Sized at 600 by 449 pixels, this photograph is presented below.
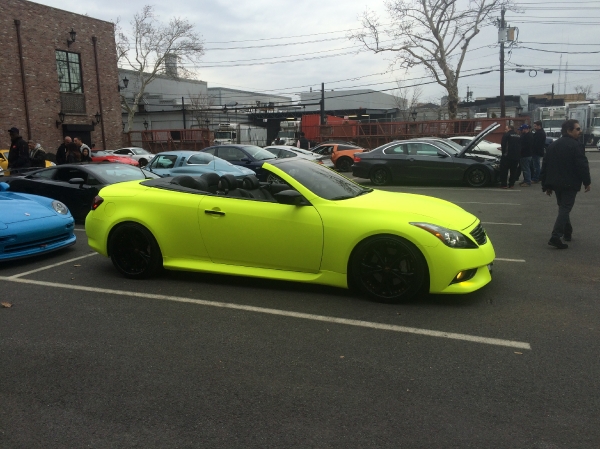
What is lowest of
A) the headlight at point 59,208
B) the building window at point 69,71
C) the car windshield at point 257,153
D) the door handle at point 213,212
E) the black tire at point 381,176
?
the black tire at point 381,176

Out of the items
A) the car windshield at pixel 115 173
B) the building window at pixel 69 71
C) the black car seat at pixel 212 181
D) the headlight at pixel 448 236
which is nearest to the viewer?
the headlight at pixel 448 236

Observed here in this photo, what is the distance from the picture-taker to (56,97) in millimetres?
30422

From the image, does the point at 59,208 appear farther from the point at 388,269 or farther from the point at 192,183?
the point at 388,269

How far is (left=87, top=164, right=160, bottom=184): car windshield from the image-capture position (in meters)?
9.45

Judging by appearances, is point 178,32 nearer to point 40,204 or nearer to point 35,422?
point 40,204

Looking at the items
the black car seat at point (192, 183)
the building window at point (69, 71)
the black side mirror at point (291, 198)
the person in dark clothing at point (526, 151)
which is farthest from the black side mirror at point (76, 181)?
the building window at point (69, 71)

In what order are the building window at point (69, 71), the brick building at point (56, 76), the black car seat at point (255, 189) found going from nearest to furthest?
1. the black car seat at point (255, 189)
2. the brick building at point (56, 76)
3. the building window at point (69, 71)

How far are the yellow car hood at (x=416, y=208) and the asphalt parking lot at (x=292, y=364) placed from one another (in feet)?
2.51

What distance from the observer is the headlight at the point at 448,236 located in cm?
464

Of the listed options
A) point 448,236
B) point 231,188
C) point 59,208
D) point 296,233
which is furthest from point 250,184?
point 59,208

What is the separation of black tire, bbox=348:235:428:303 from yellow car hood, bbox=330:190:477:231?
1.04ft

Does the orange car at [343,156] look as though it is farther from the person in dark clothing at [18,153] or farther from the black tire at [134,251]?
the black tire at [134,251]

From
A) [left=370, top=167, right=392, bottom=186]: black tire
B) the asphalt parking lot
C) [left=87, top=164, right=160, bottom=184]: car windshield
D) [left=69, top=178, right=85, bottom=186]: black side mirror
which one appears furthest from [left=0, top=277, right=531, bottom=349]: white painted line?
[left=370, top=167, right=392, bottom=186]: black tire

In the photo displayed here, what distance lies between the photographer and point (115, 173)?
9.65 m
